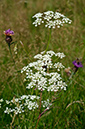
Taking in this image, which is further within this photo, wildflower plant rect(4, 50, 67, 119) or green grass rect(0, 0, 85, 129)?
green grass rect(0, 0, 85, 129)

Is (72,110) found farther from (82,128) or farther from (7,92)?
(7,92)

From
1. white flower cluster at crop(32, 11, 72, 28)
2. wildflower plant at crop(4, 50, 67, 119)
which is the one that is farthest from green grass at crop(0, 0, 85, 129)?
white flower cluster at crop(32, 11, 72, 28)

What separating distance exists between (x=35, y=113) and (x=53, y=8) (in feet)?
9.78

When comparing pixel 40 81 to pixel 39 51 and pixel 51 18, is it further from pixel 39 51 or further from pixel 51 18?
pixel 39 51

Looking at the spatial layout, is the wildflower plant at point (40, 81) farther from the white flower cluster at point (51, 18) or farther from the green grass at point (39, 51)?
the white flower cluster at point (51, 18)

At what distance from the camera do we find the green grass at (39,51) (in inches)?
74.4

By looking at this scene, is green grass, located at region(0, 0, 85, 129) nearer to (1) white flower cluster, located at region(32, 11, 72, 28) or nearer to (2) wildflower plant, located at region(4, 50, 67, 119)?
(2) wildflower plant, located at region(4, 50, 67, 119)

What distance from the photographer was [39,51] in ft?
9.49

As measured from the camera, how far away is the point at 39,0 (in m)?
4.43

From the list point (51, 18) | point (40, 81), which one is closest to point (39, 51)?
point (51, 18)

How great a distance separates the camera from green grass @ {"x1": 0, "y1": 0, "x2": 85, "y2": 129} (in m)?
1.89

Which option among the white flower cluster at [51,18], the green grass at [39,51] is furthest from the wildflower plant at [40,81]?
the white flower cluster at [51,18]

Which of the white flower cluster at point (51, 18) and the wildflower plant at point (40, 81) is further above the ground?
the white flower cluster at point (51, 18)

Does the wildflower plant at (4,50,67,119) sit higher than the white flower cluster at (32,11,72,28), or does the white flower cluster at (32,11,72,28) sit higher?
the white flower cluster at (32,11,72,28)
